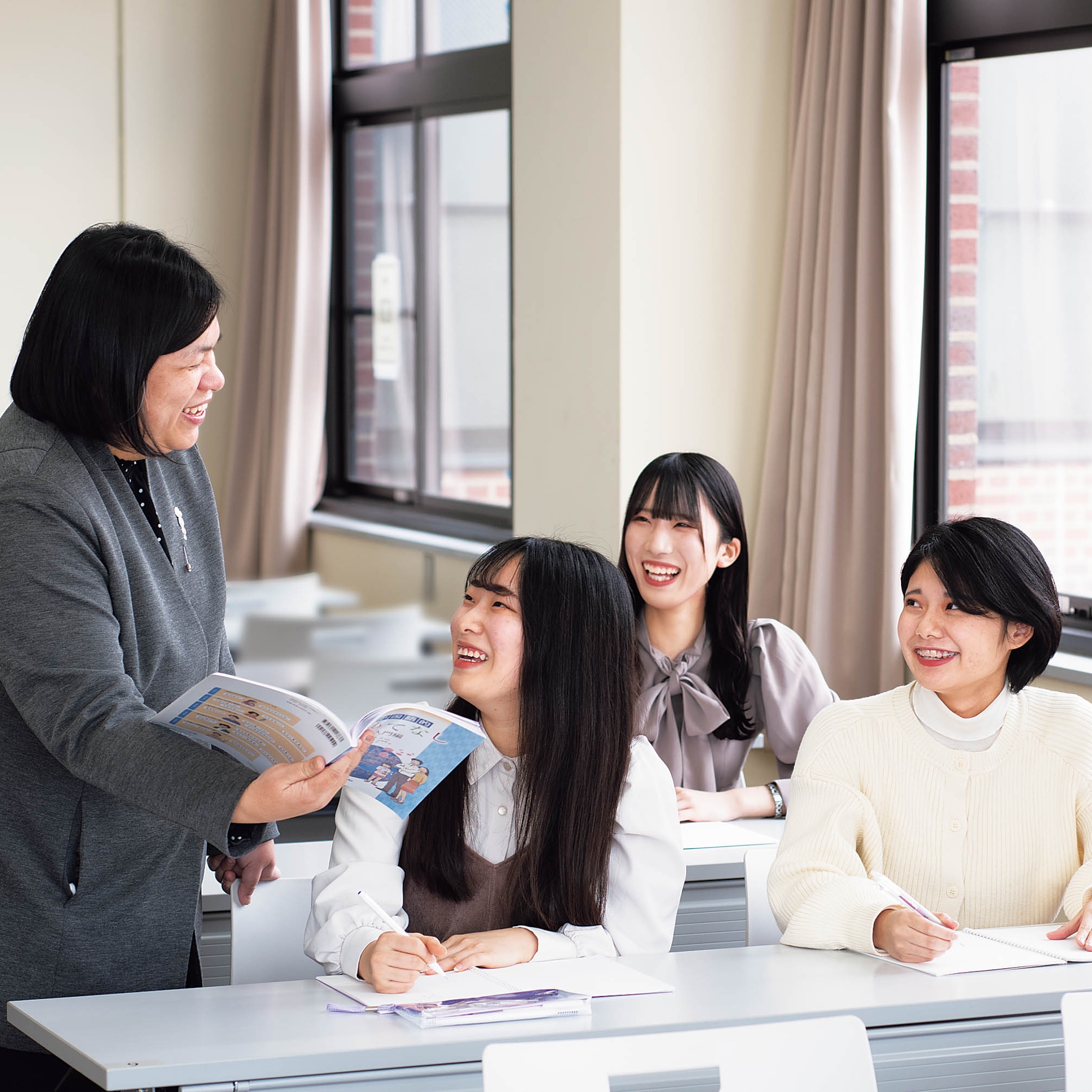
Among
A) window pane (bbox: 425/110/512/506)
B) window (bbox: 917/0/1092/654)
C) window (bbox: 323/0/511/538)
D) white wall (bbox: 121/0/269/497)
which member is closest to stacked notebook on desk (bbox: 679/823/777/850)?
window (bbox: 917/0/1092/654)

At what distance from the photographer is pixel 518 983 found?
5.48ft

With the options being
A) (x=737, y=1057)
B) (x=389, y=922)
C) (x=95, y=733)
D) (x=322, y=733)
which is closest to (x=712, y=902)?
(x=389, y=922)

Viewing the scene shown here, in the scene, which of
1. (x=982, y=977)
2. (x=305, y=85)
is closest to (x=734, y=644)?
(x=982, y=977)

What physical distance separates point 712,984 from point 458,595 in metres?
3.35

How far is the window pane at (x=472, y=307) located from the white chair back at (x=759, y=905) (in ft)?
9.87

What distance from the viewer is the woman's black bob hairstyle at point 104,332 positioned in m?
1.53

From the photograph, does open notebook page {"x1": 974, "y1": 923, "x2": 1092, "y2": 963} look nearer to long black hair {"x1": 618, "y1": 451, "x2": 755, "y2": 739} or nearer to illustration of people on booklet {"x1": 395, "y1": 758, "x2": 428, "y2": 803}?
illustration of people on booklet {"x1": 395, "y1": 758, "x2": 428, "y2": 803}

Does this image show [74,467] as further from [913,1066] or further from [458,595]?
[458,595]

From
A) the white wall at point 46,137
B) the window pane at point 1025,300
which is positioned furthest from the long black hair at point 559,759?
the white wall at point 46,137

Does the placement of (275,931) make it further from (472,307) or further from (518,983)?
(472,307)

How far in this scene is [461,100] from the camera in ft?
Result: 17.0

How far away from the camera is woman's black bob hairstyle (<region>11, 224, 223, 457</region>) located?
5.02ft

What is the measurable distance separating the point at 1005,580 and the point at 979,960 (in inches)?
20.3

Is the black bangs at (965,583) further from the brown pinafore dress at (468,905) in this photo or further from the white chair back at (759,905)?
the brown pinafore dress at (468,905)
